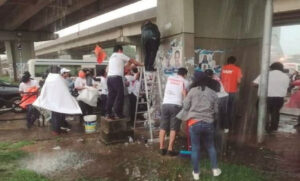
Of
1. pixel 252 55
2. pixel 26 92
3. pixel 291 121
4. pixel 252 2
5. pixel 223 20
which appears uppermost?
pixel 252 2

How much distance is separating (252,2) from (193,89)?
4.76 metres

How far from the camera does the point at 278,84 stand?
6.81 m

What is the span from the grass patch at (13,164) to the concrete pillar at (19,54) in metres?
23.6

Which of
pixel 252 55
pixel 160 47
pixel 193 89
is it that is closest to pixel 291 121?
pixel 252 55

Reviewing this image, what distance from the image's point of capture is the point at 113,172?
463cm

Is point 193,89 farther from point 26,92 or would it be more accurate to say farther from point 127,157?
point 26,92

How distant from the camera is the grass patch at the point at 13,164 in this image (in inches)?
174

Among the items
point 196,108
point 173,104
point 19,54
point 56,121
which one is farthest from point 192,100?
point 19,54

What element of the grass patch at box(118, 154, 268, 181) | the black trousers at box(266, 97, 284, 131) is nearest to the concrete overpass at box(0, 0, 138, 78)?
the black trousers at box(266, 97, 284, 131)

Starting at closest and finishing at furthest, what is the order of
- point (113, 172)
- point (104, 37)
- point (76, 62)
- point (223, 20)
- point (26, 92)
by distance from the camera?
point (113, 172), point (223, 20), point (26, 92), point (76, 62), point (104, 37)

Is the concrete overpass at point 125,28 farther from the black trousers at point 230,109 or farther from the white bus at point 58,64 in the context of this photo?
the black trousers at point 230,109

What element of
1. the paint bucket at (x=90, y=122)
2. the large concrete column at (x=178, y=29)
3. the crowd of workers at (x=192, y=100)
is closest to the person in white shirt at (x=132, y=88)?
the crowd of workers at (x=192, y=100)

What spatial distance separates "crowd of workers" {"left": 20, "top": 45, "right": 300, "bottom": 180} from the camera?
420 cm

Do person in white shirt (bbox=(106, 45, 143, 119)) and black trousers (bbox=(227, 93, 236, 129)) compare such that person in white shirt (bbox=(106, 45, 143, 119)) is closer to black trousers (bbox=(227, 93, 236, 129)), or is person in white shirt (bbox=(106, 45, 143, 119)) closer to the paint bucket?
the paint bucket
